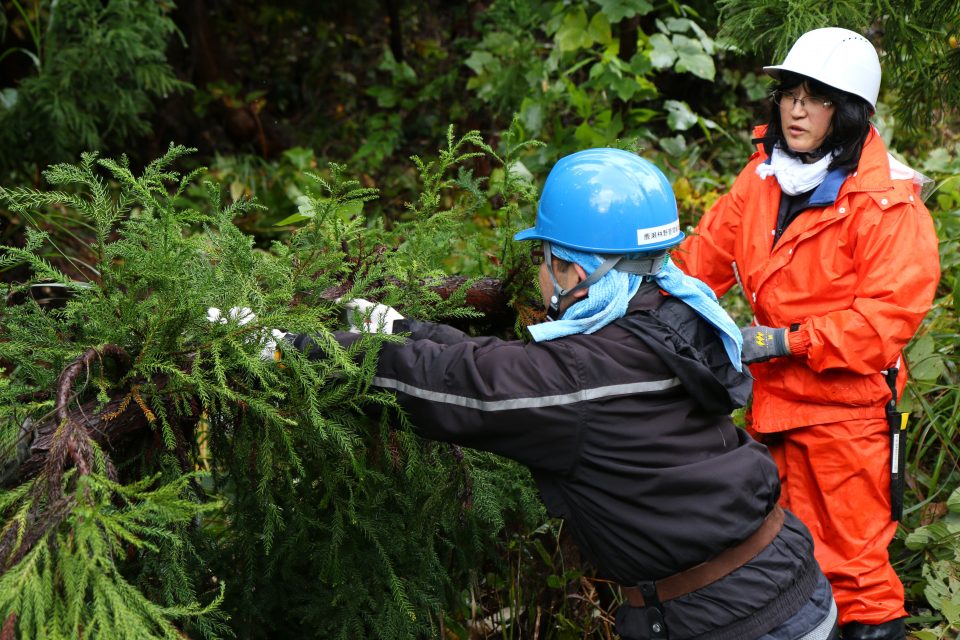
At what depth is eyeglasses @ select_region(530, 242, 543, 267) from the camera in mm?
2716

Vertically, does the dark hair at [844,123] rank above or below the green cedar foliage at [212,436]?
above

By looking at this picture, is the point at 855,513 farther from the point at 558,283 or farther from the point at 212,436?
the point at 212,436

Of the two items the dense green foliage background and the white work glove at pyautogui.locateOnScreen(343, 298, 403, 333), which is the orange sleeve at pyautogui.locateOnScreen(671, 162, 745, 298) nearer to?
the dense green foliage background

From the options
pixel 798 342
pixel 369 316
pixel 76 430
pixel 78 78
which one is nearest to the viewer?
pixel 76 430

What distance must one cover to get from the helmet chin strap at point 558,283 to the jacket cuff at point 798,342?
1.10 m

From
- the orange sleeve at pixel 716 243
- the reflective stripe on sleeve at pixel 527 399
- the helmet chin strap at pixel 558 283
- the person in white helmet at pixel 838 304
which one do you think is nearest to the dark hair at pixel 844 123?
the person in white helmet at pixel 838 304

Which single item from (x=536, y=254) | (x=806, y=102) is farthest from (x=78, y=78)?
(x=806, y=102)

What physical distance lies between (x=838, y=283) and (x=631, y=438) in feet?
4.65

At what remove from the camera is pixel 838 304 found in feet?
9.77

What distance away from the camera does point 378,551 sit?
244cm

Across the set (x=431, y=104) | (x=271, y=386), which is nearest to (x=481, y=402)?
(x=271, y=386)

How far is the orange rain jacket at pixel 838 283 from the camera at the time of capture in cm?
282

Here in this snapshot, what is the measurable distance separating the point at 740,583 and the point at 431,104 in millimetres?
7215

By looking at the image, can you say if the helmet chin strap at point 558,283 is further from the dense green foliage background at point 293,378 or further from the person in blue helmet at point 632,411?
the dense green foliage background at point 293,378
